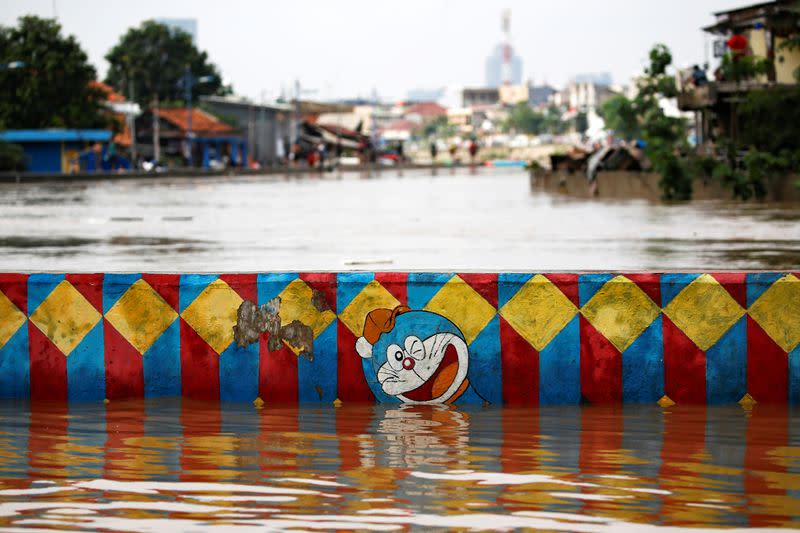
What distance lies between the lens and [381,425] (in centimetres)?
752

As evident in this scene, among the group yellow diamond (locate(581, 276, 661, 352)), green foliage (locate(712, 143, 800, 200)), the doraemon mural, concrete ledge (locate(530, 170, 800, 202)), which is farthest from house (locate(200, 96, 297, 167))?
yellow diamond (locate(581, 276, 661, 352))

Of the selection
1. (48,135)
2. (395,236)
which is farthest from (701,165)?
(48,135)

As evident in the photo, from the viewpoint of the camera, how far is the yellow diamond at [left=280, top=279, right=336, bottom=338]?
834 cm

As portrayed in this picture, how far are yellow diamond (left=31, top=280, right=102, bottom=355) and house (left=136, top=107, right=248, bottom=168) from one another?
10048 cm

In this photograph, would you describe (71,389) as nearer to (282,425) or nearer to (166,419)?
(166,419)

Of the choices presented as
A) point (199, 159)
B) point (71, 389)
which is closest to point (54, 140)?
point (199, 159)

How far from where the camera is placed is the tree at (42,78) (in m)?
90.9

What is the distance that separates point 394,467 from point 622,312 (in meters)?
2.28

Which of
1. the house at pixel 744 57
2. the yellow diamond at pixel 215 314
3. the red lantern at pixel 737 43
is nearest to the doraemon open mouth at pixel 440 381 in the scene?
the yellow diamond at pixel 215 314

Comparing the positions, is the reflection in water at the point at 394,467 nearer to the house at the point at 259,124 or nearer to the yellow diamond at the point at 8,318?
the yellow diamond at the point at 8,318

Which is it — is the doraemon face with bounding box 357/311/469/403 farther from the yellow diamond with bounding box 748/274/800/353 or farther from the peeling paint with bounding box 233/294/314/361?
the yellow diamond with bounding box 748/274/800/353

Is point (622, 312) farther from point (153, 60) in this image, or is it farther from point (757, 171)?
point (153, 60)

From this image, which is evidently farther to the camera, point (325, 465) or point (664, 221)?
point (664, 221)

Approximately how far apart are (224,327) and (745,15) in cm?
4718
